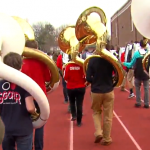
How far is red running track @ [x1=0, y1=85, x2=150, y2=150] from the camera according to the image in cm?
502

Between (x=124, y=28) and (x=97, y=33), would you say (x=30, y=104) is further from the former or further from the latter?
(x=124, y=28)

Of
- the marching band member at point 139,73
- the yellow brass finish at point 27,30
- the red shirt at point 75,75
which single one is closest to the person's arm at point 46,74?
the yellow brass finish at point 27,30

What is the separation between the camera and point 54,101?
963cm

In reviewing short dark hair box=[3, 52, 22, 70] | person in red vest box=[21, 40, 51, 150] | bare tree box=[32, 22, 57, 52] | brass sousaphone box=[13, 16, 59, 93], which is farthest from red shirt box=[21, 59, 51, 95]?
bare tree box=[32, 22, 57, 52]

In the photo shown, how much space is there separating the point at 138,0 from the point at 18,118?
110 inches

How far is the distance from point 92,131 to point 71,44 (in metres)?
1.91

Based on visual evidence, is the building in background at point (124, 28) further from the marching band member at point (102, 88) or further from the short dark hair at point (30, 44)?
the short dark hair at point (30, 44)

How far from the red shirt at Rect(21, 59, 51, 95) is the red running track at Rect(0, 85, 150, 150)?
1.56 meters

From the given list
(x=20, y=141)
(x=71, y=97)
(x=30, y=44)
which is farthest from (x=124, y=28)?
(x=20, y=141)

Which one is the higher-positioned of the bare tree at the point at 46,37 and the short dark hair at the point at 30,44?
the bare tree at the point at 46,37

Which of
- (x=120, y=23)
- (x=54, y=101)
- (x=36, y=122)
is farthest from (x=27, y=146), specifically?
(x=120, y=23)

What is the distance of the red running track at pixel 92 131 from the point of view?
16.5 feet

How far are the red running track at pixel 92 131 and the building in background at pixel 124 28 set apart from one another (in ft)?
88.7

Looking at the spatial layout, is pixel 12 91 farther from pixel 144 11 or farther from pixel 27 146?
pixel 144 11
